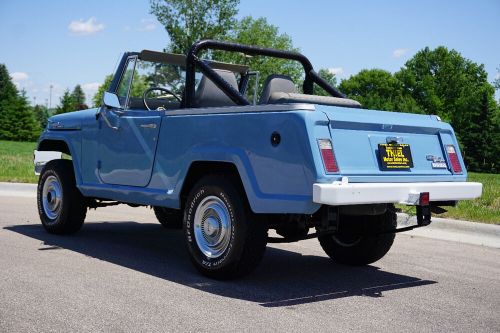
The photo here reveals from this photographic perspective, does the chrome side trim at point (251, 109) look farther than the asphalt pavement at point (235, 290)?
Yes

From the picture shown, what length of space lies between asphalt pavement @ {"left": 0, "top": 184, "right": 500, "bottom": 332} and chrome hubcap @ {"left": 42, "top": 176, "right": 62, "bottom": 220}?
28 cm

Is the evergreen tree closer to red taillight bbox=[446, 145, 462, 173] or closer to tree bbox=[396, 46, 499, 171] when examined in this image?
tree bbox=[396, 46, 499, 171]

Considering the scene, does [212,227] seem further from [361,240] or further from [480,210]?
[480,210]

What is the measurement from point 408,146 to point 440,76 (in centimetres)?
8360

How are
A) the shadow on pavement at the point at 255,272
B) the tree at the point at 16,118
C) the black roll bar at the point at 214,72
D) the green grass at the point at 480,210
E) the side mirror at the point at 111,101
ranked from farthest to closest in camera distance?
1. the tree at the point at 16,118
2. the green grass at the point at 480,210
3. the side mirror at the point at 111,101
4. the black roll bar at the point at 214,72
5. the shadow on pavement at the point at 255,272

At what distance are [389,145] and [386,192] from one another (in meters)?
0.52

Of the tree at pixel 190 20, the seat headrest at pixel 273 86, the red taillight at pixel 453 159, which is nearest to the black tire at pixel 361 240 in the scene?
the red taillight at pixel 453 159

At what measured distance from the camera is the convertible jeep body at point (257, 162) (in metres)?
4.92

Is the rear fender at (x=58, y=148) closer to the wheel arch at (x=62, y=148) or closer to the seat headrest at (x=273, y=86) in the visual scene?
the wheel arch at (x=62, y=148)

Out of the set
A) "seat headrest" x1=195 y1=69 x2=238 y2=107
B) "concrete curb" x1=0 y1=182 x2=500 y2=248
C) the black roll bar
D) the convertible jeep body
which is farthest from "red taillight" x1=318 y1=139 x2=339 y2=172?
"concrete curb" x1=0 y1=182 x2=500 y2=248

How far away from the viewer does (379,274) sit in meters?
6.24

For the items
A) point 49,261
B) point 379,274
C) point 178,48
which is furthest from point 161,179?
point 178,48

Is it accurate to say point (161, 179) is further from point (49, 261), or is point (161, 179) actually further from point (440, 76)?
point (440, 76)

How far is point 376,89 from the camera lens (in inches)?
3514
